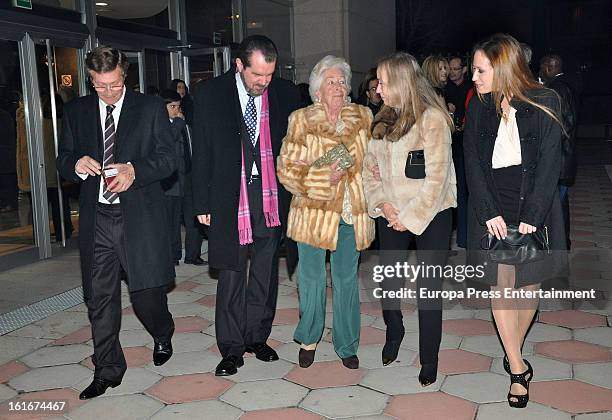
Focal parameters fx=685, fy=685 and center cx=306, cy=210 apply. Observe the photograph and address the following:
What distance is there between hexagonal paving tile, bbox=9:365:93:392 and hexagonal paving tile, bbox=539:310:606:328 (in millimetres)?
3167

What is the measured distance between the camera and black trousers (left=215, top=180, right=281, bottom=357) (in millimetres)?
4023

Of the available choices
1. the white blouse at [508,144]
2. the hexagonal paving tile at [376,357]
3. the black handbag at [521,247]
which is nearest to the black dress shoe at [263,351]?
the hexagonal paving tile at [376,357]

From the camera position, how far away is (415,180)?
367 centimetres

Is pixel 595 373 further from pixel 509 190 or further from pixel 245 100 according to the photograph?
pixel 245 100

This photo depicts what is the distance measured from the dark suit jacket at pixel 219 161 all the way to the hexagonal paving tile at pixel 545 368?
168 centimetres

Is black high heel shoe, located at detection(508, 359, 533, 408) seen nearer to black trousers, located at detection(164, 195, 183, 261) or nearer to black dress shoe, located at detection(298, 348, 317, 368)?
black dress shoe, located at detection(298, 348, 317, 368)

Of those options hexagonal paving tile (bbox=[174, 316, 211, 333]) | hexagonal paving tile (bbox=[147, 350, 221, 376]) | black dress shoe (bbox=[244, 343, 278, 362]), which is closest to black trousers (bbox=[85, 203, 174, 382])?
hexagonal paving tile (bbox=[147, 350, 221, 376])

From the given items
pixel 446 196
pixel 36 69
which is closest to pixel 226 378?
pixel 446 196

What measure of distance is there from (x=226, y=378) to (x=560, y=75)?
4401mm

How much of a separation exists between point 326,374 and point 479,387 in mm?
871

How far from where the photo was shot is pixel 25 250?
7.52 meters

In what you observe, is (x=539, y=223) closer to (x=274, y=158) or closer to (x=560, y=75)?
(x=274, y=158)

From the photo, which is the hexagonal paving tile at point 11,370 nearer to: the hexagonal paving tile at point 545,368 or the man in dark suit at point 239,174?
the man in dark suit at point 239,174

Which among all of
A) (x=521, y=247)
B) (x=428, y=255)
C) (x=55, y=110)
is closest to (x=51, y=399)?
(x=428, y=255)
